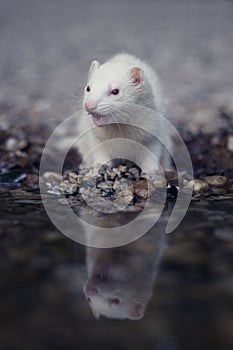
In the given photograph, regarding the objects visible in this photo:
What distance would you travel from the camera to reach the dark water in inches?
48.7

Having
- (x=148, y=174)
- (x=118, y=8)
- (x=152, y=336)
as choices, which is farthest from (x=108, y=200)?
(x=118, y=8)

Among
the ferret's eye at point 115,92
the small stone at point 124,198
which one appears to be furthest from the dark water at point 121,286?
the ferret's eye at point 115,92

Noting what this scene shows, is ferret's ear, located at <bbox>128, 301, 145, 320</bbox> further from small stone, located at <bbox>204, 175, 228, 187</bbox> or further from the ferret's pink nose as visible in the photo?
small stone, located at <bbox>204, 175, 228, 187</bbox>

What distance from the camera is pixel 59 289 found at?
4.91 ft

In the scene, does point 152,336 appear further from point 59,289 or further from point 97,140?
point 97,140

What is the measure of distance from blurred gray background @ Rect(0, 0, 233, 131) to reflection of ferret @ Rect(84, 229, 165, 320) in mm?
1290

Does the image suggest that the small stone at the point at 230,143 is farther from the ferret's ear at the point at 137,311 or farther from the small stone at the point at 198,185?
the ferret's ear at the point at 137,311

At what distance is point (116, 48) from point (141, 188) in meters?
4.35

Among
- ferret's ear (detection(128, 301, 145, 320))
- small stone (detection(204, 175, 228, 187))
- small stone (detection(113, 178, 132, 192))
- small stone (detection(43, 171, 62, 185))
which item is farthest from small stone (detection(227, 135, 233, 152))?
ferret's ear (detection(128, 301, 145, 320))

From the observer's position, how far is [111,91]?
110 inches

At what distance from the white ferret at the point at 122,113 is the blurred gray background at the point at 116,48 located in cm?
22

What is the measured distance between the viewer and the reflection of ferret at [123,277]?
4.64 ft

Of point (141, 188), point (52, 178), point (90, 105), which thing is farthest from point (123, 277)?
point (52, 178)

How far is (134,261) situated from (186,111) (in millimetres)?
2883
